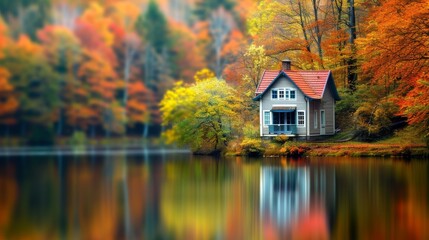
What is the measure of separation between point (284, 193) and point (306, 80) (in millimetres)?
25535

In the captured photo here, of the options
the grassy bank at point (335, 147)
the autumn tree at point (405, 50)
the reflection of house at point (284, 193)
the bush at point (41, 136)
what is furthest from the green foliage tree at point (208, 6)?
the reflection of house at point (284, 193)

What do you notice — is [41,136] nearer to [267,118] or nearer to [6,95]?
[6,95]

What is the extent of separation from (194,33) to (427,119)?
5082 cm

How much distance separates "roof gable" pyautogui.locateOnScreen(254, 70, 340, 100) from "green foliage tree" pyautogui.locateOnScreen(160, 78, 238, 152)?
8.75ft

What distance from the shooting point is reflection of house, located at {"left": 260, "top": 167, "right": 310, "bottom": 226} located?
2272cm

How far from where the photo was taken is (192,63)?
87.1 m

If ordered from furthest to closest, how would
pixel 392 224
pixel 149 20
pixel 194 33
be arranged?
1. pixel 194 33
2. pixel 149 20
3. pixel 392 224

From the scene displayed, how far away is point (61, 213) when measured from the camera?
925 inches

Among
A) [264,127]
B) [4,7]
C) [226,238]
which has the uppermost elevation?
[4,7]

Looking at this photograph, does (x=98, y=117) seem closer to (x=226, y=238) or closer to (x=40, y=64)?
(x=40, y=64)

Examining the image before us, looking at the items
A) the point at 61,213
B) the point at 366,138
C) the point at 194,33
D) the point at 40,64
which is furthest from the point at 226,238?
the point at 194,33

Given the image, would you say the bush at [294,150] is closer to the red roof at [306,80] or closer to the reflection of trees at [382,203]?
the red roof at [306,80]

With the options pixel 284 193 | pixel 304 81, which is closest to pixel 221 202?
pixel 284 193

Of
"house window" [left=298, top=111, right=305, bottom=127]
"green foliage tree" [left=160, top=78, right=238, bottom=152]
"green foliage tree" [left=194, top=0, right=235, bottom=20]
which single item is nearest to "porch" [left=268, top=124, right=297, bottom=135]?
"house window" [left=298, top=111, right=305, bottom=127]
